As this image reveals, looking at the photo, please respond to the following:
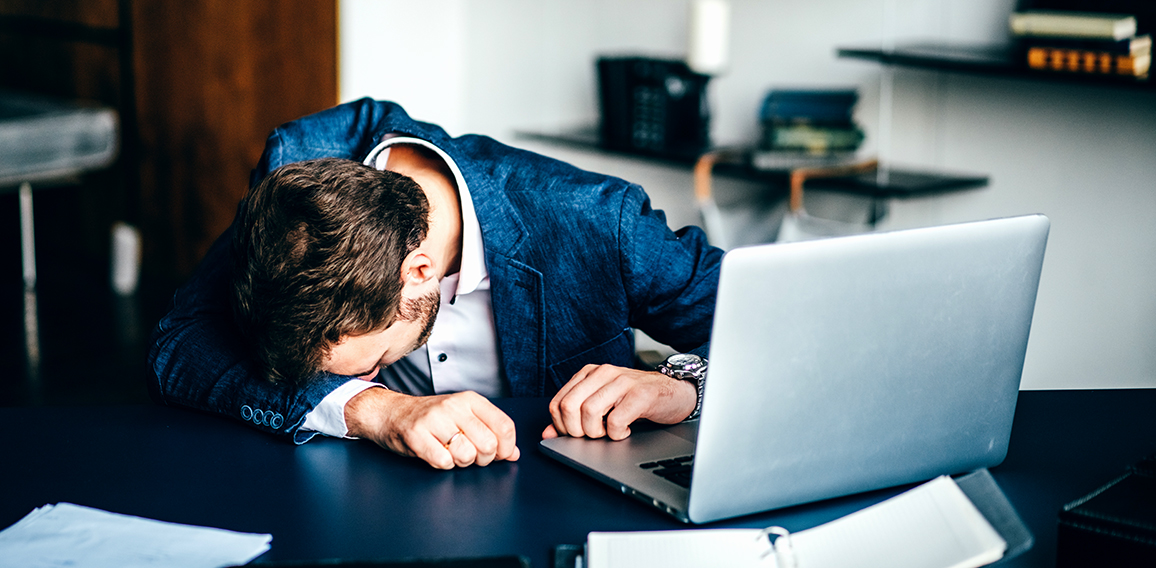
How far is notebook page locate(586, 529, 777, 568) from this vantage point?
2.75 feet

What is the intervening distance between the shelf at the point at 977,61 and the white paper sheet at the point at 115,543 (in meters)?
2.25

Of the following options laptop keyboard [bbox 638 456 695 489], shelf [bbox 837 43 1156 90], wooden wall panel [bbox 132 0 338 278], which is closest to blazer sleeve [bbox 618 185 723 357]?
laptop keyboard [bbox 638 456 695 489]

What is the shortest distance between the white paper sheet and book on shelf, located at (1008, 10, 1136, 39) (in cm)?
228

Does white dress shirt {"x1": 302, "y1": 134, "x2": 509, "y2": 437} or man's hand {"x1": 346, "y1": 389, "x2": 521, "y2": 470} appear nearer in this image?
man's hand {"x1": 346, "y1": 389, "x2": 521, "y2": 470}

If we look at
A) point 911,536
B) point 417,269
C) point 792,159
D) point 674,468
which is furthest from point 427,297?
point 792,159

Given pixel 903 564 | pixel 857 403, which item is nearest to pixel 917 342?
pixel 857 403

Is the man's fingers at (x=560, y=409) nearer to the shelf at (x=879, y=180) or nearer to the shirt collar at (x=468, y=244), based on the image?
the shirt collar at (x=468, y=244)

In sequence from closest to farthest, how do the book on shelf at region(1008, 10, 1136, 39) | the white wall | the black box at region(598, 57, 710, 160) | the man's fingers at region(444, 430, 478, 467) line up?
the man's fingers at region(444, 430, 478, 467)
the book on shelf at region(1008, 10, 1136, 39)
the white wall
the black box at region(598, 57, 710, 160)

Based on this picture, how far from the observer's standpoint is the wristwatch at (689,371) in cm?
Answer: 122

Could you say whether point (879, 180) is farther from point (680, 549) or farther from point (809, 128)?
point (680, 549)

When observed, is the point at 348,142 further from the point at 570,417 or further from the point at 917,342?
the point at 917,342

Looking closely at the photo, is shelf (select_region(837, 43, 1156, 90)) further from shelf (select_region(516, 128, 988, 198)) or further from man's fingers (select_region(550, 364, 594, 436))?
man's fingers (select_region(550, 364, 594, 436))

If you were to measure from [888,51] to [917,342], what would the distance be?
6.98 feet

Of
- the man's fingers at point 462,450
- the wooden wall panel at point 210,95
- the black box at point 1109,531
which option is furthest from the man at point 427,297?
the wooden wall panel at point 210,95
